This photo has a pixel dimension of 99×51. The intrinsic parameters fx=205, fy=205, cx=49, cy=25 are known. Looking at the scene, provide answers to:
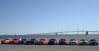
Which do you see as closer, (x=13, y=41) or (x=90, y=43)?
(x=90, y=43)

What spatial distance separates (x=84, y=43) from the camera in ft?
143

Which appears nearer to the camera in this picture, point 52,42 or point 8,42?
point 52,42

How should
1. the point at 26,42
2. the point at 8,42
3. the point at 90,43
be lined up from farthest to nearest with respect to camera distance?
the point at 8,42 → the point at 26,42 → the point at 90,43

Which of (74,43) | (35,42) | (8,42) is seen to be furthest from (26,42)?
(74,43)

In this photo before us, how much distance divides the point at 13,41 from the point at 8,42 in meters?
1.54

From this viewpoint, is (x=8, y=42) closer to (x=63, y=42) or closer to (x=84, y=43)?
(x=63, y=42)

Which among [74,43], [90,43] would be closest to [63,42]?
[74,43]

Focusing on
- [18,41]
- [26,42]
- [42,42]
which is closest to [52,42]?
[42,42]

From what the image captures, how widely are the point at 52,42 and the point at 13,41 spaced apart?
404 inches

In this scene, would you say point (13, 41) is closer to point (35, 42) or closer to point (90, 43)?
point (35, 42)

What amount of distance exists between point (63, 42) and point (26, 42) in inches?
339

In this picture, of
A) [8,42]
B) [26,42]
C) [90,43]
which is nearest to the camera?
[90,43]

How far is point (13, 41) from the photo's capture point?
4931 cm

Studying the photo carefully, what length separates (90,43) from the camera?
1694 inches
